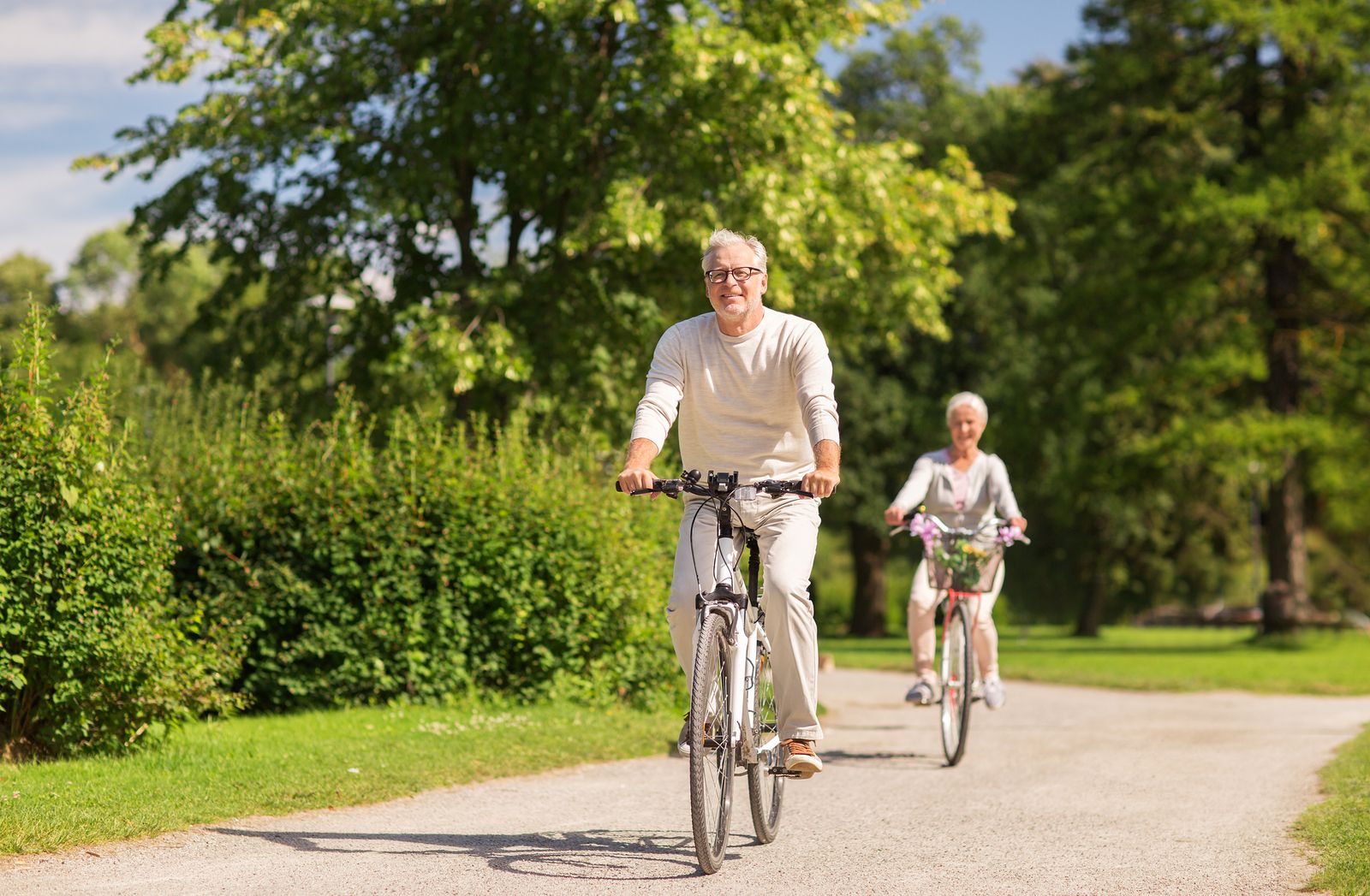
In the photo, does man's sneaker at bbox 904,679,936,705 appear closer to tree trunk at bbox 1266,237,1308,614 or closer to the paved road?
the paved road

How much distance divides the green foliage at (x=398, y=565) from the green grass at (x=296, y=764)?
43 cm

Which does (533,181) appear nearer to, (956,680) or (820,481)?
(956,680)

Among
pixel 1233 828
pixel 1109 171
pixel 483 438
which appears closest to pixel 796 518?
pixel 1233 828

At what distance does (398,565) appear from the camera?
10797 millimetres

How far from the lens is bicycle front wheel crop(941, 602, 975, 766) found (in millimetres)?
9203

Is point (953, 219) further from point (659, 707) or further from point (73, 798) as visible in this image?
point (73, 798)

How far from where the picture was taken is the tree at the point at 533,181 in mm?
15617

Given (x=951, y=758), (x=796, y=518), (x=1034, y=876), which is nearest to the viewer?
(x=1034, y=876)

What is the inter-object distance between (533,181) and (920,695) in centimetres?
917

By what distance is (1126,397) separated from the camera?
2998 centimetres

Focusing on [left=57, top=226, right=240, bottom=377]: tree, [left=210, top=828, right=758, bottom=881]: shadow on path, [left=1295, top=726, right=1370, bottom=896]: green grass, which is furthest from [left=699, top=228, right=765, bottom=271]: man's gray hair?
[left=57, top=226, right=240, bottom=377]: tree

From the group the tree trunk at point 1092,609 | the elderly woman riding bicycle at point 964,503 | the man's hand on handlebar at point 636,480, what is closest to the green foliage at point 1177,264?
the tree trunk at point 1092,609

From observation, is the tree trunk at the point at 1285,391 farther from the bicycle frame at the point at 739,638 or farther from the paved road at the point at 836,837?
the bicycle frame at the point at 739,638

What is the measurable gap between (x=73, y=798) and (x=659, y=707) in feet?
19.4
